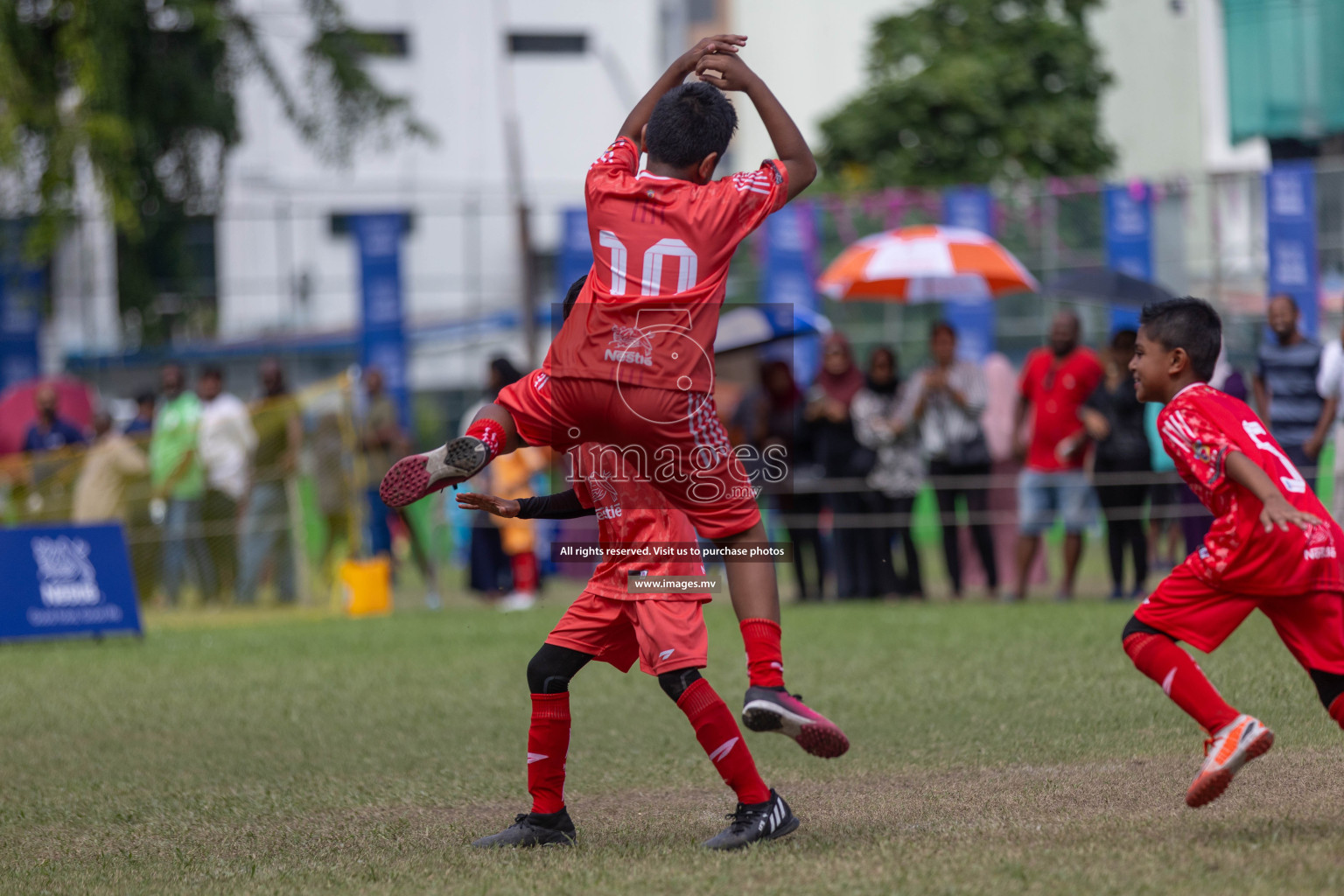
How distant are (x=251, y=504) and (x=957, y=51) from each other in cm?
2073

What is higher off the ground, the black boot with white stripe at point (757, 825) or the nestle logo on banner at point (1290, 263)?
the nestle logo on banner at point (1290, 263)

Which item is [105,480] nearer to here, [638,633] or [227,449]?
[227,449]

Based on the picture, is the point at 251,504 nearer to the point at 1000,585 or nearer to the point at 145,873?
the point at 1000,585

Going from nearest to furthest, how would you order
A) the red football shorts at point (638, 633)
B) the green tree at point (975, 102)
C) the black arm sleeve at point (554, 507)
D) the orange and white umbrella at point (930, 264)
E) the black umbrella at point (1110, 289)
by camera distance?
the red football shorts at point (638, 633), the black arm sleeve at point (554, 507), the black umbrella at point (1110, 289), the orange and white umbrella at point (930, 264), the green tree at point (975, 102)

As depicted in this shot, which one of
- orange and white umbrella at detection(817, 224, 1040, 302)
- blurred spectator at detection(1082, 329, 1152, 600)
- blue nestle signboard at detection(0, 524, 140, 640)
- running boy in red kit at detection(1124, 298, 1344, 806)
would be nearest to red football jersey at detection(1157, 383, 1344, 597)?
running boy in red kit at detection(1124, 298, 1344, 806)

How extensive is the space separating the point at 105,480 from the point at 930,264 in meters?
7.75

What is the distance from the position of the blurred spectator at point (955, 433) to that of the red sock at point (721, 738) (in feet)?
29.1

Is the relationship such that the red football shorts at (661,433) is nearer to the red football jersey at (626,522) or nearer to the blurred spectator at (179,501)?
the red football jersey at (626,522)

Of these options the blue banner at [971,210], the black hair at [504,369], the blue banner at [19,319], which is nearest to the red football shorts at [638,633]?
the black hair at [504,369]

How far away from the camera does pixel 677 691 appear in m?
4.94

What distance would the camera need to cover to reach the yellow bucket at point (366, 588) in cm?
1438

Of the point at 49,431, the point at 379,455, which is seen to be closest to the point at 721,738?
the point at 379,455

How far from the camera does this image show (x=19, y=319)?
2325cm

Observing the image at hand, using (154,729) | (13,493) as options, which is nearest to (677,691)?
(154,729)
